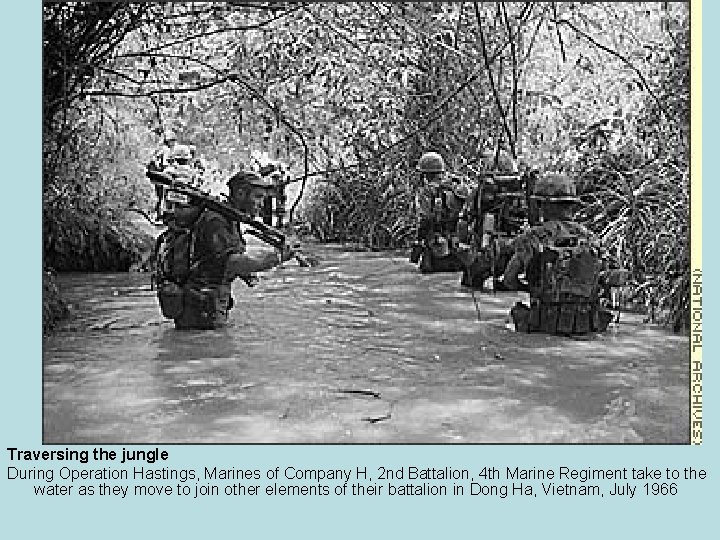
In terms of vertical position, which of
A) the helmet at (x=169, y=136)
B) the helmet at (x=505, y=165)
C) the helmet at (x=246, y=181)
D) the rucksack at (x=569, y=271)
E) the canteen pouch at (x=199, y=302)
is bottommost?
the canteen pouch at (x=199, y=302)

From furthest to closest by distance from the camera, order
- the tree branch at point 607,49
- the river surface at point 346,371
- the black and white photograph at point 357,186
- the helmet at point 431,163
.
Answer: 1. the helmet at point 431,163
2. the tree branch at point 607,49
3. the black and white photograph at point 357,186
4. the river surface at point 346,371

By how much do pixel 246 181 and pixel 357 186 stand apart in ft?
0.90

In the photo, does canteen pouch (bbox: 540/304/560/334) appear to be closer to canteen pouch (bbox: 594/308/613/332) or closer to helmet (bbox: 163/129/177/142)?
canteen pouch (bbox: 594/308/613/332)

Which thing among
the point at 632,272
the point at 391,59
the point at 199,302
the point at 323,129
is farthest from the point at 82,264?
the point at 632,272

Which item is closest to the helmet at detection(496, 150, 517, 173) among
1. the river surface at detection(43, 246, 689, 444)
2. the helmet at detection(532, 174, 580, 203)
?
the helmet at detection(532, 174, 580, 203)

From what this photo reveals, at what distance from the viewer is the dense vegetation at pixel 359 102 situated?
1676 mm

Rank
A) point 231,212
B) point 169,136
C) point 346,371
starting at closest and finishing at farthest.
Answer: point 346,371 → point 231,212 → point 169,136

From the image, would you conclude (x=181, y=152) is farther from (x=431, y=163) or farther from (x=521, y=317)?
(x=521, y=317)

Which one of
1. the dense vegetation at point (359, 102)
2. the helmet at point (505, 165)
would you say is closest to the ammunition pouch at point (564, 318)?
the dense vegetation at point (359, 102)

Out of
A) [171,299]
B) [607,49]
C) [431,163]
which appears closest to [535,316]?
[431,163]

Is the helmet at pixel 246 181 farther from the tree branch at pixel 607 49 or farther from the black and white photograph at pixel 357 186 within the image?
the tree branch at pixel 607 49

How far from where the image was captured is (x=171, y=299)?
166 cm

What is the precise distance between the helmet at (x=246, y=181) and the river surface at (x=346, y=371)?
175 millimetres

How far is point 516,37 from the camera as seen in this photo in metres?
1.69
